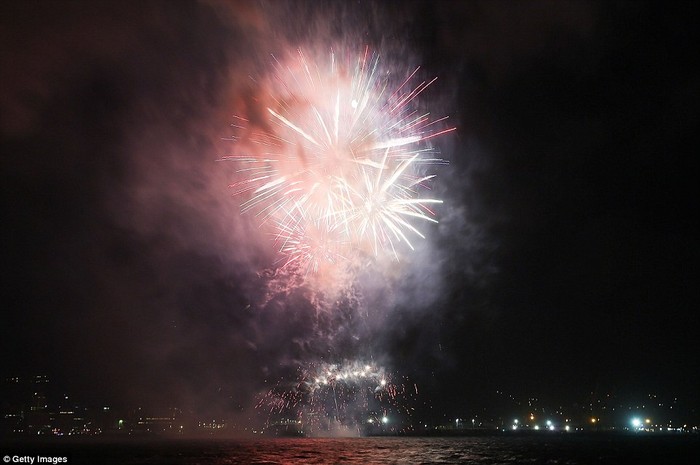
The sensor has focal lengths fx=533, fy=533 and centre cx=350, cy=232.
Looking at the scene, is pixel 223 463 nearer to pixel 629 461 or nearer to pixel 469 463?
pixel 469 463

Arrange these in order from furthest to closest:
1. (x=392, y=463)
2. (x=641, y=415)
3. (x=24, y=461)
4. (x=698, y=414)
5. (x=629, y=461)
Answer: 1. (x=641, y=415)
2. (x=698, y=414)
3. (x=629, y=461)
4. (x=392, y=463)
5. (x=24, y=461)

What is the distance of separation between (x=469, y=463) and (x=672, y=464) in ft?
85.3

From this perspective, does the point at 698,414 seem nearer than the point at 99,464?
No

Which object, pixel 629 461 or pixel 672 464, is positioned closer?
pixel 672 464

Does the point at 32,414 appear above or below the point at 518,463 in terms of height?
above

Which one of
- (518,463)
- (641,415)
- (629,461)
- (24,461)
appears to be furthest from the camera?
(641,415)

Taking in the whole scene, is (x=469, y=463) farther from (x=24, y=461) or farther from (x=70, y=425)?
(x=70, y=425)

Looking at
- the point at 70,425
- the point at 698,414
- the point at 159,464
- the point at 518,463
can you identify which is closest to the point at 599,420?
the point at 698,414

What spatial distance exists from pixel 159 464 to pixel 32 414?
14777cm

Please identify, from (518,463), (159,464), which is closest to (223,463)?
(159,464)

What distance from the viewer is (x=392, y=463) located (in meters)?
61.4

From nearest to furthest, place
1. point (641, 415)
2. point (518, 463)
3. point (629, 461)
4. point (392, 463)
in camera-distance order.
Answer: point (392, 463) → point (518, 463) → point (629, 461) → point (641, 415)

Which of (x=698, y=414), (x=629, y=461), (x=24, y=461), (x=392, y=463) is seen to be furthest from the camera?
(x=698, y=414)

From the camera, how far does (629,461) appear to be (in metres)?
71.2
